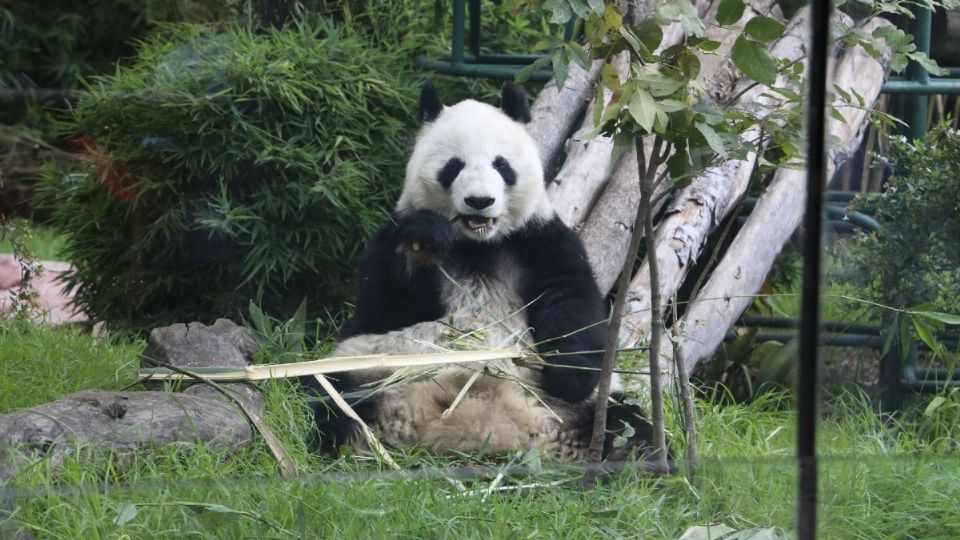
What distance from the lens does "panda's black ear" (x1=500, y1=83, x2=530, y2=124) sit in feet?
11.9

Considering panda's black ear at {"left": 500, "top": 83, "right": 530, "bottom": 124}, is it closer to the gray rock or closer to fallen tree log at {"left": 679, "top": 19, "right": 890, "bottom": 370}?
fallen tree log at {"left": 679, "top": 19, "right": 890, "bottom": 370}

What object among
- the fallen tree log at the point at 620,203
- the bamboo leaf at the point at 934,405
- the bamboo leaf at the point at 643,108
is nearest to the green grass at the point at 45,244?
the fallen tree log at the point at 620,203

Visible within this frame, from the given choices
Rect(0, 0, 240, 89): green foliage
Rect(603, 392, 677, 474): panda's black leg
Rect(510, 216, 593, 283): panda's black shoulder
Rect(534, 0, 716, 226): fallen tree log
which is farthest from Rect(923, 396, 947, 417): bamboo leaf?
Rect(0, 0, 240, 89): green foliage

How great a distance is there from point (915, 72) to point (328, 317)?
255 centimetres

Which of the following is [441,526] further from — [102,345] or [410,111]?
[410,111]

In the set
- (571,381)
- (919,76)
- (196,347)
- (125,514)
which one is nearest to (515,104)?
(571,381)

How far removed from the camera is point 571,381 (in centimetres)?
314

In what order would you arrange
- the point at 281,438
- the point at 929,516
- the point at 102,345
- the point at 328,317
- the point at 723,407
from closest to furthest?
the point at 929,516 < the point at 281,438 < the point at 723,407 < the point at 102,345 < the point at 328,317

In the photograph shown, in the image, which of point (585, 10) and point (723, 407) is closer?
point (585, 10)

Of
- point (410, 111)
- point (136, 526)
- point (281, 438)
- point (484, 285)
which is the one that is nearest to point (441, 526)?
point (136, 526)

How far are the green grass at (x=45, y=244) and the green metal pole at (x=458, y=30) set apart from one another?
195 centimetres

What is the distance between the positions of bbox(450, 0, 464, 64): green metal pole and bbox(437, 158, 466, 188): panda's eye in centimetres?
138

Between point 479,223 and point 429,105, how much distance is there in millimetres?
526

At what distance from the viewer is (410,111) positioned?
480 cm
